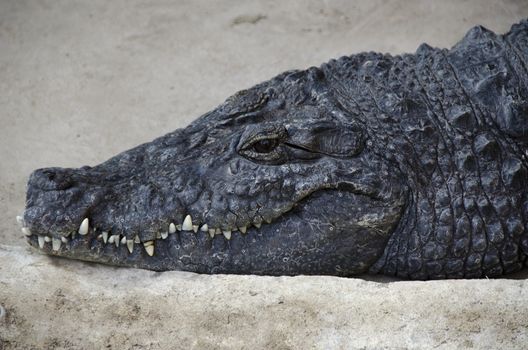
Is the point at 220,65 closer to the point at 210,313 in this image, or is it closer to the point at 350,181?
the point at 350,181

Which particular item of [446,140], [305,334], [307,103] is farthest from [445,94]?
[305,334]

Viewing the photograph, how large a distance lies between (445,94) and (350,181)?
0.86 m

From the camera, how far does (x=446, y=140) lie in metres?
4.36

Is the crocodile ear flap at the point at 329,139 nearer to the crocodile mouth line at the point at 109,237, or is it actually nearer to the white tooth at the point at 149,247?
the crocodile mouth line at the point at 109,237

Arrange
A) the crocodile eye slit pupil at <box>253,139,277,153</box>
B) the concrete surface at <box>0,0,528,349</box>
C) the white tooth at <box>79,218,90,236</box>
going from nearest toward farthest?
the concrete surface at <box>0,0,528,349</box>
the white tooth at <box>79,218,90,236</box>
the crocodile eye slit pupil at <box>253,139,277,153</box>

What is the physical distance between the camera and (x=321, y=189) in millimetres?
4141

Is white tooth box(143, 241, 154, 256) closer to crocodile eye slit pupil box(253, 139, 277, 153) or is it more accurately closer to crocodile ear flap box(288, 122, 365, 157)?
crocodile eye slit pupil box(253, 139, 277, 153)

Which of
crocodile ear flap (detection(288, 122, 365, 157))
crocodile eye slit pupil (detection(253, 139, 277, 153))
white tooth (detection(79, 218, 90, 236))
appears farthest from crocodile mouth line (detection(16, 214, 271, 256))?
crocodile ear flap (detection(288, 122, 365, 157))

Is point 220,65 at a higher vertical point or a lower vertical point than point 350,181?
higher

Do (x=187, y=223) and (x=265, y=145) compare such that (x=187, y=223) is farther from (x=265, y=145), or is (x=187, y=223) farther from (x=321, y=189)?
(x=321, y=189)

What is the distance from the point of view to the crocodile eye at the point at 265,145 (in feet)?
13.7

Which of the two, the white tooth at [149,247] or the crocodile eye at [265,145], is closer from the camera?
the white tooth at [149,247]

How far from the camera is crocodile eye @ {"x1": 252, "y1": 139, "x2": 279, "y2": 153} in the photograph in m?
4.19

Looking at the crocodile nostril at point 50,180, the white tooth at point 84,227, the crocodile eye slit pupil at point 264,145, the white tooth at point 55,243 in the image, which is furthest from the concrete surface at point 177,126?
the crocodile eye slit pupil at point 264,145
